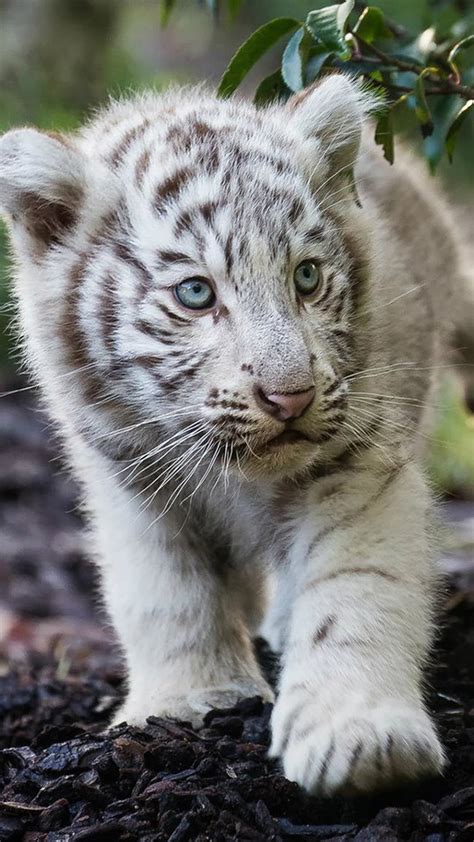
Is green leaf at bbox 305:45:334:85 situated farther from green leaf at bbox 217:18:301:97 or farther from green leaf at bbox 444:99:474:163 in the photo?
green leaf at bbox 444:99:474:163

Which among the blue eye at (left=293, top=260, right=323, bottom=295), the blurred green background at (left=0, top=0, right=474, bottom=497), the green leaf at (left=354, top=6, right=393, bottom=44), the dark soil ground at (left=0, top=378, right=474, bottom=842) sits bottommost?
the dark soil ground at (left=0, top=378, right=474, bottom=842)

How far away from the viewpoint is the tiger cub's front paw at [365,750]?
7.89 feet

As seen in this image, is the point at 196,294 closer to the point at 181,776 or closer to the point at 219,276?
the point at 219,276

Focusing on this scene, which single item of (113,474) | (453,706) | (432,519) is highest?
(113,474)

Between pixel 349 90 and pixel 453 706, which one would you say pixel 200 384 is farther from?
pixel 453 706

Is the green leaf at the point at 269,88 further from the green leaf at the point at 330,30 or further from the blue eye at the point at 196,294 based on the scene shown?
the blue eye at the point at 196,294

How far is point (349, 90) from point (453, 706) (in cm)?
159

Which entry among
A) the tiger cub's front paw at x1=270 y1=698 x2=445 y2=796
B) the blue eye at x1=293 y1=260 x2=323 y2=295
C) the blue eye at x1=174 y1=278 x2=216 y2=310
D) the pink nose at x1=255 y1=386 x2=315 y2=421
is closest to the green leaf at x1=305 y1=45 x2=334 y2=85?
the blue eye at x1=293 y1=260 x2=323 y2=295

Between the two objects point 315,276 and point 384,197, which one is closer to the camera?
point 315,276

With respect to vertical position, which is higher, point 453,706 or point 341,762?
point 341,762

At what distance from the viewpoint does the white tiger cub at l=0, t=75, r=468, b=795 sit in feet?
8.67

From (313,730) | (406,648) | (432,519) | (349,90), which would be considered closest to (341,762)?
(313,730)

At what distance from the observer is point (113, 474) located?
323cm

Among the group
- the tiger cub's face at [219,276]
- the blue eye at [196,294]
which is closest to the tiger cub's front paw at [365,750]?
the tiger cub's face at [219,276]
